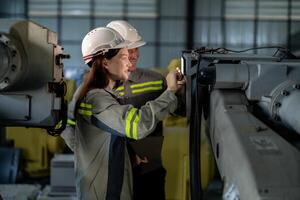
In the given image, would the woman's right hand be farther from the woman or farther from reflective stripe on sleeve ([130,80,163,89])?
reflective stripe on sleeve ([130,80,163,89])

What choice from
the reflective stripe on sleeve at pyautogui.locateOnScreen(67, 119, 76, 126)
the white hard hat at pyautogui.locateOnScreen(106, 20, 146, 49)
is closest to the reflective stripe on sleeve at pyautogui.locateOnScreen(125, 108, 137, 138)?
the reflective stripe on sleeve at pyautogui.locateOnScreen(67, 119, 76, 126)

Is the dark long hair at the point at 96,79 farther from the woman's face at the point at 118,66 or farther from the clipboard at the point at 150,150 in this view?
the clipboard at the point at 150,150

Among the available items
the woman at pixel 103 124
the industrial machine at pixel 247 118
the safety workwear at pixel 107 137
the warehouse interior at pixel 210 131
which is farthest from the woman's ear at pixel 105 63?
the industrial machine at pixel 247 118

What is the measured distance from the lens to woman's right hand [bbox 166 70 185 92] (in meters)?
1.96

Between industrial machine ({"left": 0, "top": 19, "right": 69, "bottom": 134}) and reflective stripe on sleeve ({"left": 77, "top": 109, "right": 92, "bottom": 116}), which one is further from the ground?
industrial machine ({"left": 0, "top": 19, "right": 69, "bottom": 134})

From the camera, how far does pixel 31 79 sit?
1.68m

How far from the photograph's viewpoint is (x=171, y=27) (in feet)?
33.2

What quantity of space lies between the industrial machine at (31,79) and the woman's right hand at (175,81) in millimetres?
443

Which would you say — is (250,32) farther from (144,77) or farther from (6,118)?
(6,118)

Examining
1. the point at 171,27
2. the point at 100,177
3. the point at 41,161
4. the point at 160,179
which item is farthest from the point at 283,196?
the point at 171,27

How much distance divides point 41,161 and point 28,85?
3993 mm

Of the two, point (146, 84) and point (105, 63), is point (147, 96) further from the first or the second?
point (105, 63)

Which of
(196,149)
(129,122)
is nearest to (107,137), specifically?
(129,122)

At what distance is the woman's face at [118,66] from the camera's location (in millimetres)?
2090
